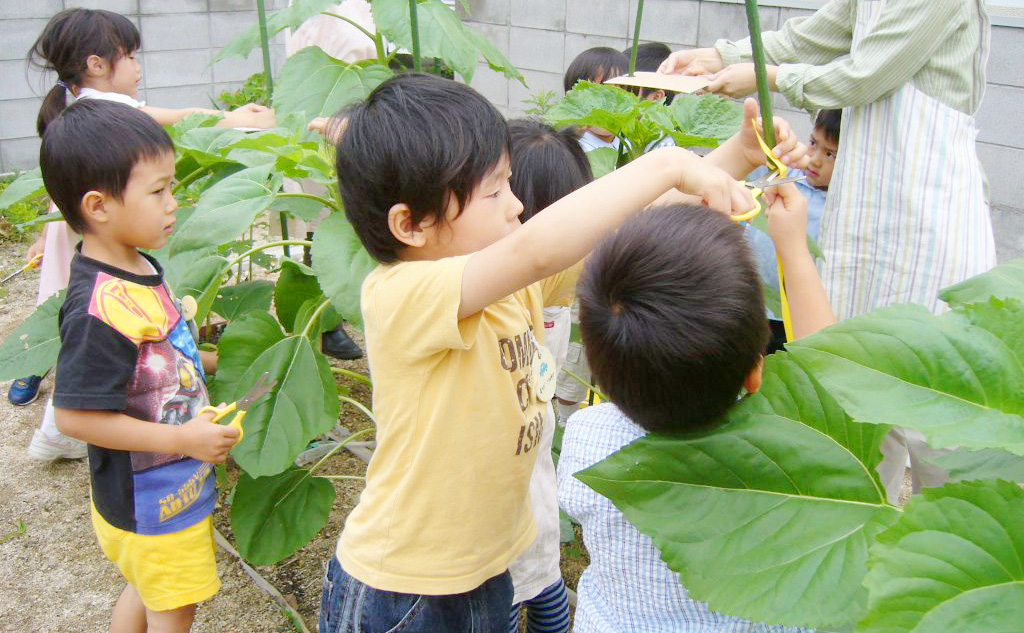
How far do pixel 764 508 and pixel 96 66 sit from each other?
8.88 ft

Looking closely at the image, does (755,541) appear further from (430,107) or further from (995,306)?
(430,107)

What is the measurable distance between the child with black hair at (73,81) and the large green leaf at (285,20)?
1.02 ft

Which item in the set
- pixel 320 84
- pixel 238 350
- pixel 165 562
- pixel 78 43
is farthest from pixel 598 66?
pixel 165 562

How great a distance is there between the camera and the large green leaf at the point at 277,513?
2020 mm

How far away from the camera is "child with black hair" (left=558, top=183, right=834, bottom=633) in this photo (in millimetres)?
979

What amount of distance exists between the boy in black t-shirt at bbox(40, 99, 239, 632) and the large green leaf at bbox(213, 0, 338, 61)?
0.55 m

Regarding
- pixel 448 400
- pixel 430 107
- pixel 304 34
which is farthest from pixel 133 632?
pixel 304 34

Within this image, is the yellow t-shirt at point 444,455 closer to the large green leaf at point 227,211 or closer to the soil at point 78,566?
the large green leaf at point 227,211

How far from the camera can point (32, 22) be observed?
17.9ft

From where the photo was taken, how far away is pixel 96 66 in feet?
9.57

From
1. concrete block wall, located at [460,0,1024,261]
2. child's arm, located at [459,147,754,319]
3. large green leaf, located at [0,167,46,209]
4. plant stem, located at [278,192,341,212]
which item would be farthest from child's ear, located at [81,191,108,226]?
concrete block wall, located at [460,0,1024,261]

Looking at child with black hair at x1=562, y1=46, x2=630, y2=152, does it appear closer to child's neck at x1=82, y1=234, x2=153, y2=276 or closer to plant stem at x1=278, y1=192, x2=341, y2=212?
plant stem at x1=278, y1=192, x2=341, y2=212

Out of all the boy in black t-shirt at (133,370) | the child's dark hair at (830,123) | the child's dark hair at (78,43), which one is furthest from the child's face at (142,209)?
the child's dark hair at (830,123)

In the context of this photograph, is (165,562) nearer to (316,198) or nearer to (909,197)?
(316,198)
